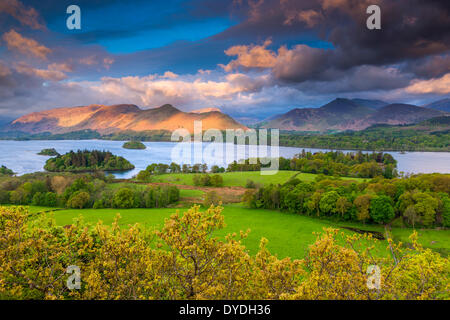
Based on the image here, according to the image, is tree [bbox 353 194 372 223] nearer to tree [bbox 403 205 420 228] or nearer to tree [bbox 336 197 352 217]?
tree [bbox 336 197 352 217]

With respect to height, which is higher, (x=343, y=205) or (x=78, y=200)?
(x=343, y=205)

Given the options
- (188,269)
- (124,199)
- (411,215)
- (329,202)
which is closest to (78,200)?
(124,199)

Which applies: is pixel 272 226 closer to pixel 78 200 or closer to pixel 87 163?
pixel 78 200

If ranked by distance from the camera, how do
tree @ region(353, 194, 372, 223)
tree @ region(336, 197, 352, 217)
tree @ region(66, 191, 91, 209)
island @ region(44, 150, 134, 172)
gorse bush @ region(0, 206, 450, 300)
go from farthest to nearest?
island @ region(44, 150, 134, 172)
tree @ region(66, 191, 91, 209)
tree @ region(336, 197, 352, 217)
tree @ region(353, 194, 372, 223)
gorse bush @ region(0, 206, 450, 300)

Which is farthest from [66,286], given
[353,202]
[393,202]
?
[393,202]

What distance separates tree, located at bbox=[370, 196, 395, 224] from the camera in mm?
42031

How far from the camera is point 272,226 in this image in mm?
44031

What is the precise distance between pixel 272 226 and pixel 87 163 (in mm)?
127996

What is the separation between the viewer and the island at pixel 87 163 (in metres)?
123

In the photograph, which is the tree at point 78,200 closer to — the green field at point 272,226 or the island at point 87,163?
the green field at point 272,226

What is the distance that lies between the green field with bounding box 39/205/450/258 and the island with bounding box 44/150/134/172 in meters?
77.1

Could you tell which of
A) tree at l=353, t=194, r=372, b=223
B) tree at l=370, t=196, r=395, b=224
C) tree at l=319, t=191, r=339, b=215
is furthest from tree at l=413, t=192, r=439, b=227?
tree at l=319, t=191, r=339, b=215

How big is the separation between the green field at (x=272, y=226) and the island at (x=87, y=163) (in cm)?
7705
